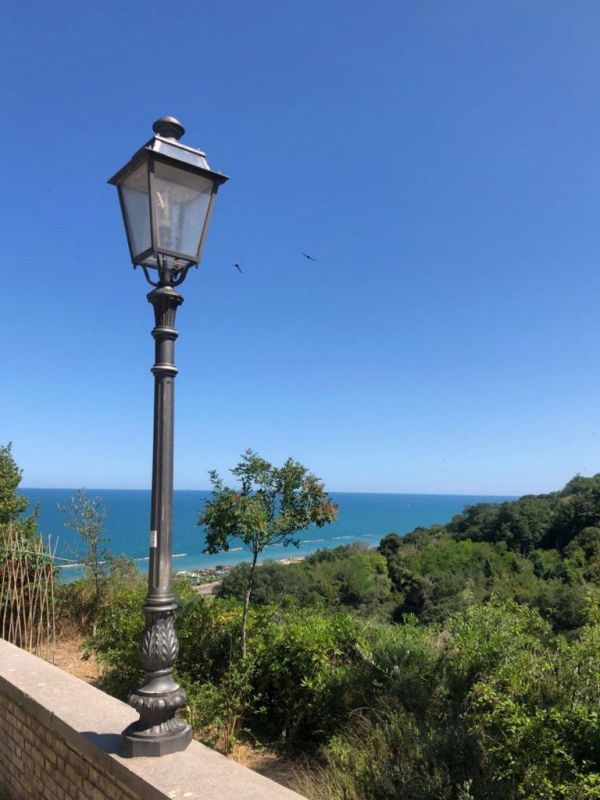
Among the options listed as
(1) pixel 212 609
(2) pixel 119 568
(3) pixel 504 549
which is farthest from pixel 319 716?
(3) pixel 504 549

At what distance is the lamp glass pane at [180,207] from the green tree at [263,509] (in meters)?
3.45

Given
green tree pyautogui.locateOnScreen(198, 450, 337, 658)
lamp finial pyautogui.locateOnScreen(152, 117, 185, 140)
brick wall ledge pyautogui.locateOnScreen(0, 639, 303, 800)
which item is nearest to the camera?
brick wall ledge pyautogui.locateOnScreen(0, 639, 303, 800)

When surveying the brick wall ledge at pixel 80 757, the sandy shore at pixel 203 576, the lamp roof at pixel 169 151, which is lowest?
the sandy shore at pixel 203 576

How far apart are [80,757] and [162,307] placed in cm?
245

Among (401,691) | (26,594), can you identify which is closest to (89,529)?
(26,594)

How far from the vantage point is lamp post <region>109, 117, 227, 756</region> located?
2.81m

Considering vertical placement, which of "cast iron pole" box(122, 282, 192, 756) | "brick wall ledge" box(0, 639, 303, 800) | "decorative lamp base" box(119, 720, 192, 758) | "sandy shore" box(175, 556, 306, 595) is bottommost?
"sandy shore" box(175, 556, 306, 595)

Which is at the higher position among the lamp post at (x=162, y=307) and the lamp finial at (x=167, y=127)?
the lamp finial at (x=167, y=127)

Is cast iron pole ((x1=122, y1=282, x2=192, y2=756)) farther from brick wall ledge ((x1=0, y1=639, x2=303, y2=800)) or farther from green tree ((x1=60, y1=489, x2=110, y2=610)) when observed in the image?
green tree ((x1=60, y1=489, x2=110, y2=610))

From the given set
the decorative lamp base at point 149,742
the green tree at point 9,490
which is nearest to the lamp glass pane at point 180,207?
the decorative lamp base at point 149,742

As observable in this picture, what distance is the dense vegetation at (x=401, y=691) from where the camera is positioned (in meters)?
2.71

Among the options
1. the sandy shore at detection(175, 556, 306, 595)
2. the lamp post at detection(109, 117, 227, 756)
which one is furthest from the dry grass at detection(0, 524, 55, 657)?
the lamp post at detection(109, 117, 227, 756)

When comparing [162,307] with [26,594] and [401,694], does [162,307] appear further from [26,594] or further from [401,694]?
[26,594]

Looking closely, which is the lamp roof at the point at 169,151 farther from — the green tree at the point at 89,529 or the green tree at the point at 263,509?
the green tree at the point at 89,529
